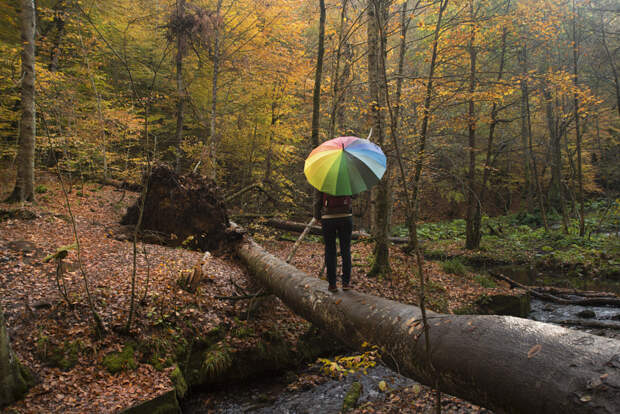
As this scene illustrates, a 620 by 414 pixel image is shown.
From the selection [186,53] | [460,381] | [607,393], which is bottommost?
[460,381]

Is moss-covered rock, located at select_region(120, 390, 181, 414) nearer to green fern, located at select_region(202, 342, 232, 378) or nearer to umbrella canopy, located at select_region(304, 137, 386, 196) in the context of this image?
green fern, located at select_region(202, 342, 232, 378)

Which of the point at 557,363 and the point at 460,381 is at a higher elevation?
the point at 557,363

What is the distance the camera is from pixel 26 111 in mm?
7930

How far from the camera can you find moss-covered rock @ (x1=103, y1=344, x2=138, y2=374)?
3875mm

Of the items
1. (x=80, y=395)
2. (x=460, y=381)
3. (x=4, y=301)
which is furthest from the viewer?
(x=4, y=301)

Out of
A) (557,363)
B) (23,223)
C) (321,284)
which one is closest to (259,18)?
(23,223)

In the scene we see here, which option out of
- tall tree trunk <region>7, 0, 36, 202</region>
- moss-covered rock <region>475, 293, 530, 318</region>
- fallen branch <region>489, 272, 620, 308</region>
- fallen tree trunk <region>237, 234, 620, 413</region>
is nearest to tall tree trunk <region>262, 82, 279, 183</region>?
tall tree trunk <region>7, 0, 36, 202</region>

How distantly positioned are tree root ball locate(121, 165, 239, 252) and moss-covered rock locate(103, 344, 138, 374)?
13.8 feet

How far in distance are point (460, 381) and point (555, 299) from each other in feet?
26.9

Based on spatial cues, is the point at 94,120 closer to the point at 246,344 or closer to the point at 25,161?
the point at 25,161

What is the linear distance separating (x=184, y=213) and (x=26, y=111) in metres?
4.61

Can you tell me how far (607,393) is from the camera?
1402mm

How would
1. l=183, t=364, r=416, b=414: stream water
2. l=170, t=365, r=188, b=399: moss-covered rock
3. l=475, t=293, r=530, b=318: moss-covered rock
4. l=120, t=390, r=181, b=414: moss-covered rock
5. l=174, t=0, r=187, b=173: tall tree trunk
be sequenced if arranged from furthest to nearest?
l=174, t=0, r=187, b=173: tall tree trunk → l=475, t=293, r=530, b=318: moss-covered rock → l=183, t=364, r=416, b=414: stream water → l=170, t=365, r=188, b=399: moss-covered rock → l=120, t=390, r=181, b=414: moss-covered rock

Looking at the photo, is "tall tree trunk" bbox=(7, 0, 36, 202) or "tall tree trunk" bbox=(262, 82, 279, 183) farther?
"tall tree trunk" bbox=(262, 82, 279, 183)
